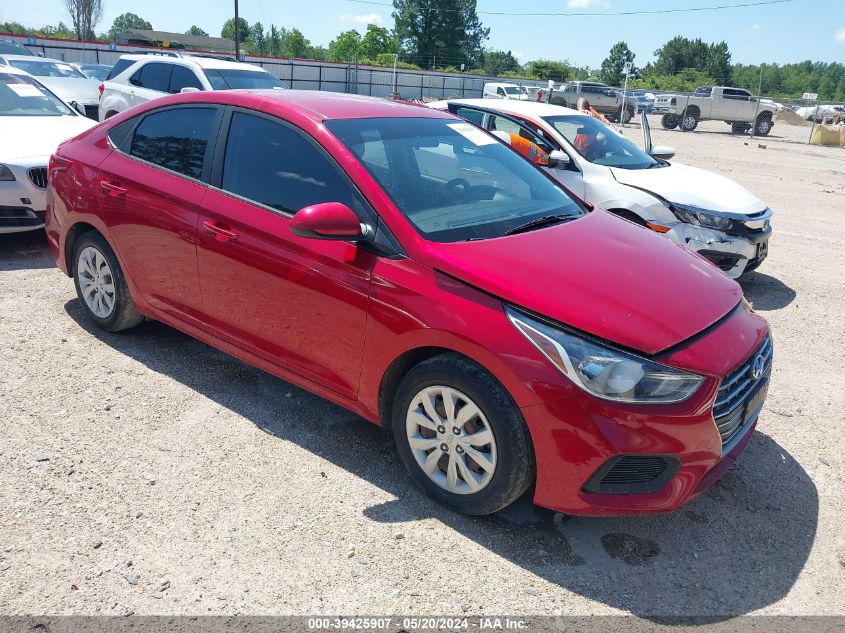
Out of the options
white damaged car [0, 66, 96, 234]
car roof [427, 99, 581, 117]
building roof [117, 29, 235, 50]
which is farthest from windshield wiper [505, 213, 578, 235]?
building roof [117, 29, 235, 50]

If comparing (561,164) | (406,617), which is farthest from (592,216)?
(561,164)

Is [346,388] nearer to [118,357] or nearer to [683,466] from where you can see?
[683,466]

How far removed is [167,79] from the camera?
36.9ft

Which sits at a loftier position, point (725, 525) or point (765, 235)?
point (765, 235)

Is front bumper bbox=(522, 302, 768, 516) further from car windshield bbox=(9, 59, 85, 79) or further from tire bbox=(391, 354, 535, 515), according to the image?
car windshield bbox=(9, 59, 85, 79)

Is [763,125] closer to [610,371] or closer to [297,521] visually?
[610,371]

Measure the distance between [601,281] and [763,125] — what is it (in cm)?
3384

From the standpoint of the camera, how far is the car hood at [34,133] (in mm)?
6570

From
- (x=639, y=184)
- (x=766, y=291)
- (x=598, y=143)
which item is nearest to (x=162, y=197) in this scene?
(x=639, y=184)

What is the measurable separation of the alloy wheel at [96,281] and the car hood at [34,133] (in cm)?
245

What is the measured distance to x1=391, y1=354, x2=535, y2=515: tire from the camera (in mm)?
2799

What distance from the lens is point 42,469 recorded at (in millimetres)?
3312

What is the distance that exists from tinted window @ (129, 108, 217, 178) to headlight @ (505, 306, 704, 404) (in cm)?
236

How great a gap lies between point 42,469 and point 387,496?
1.68 m
